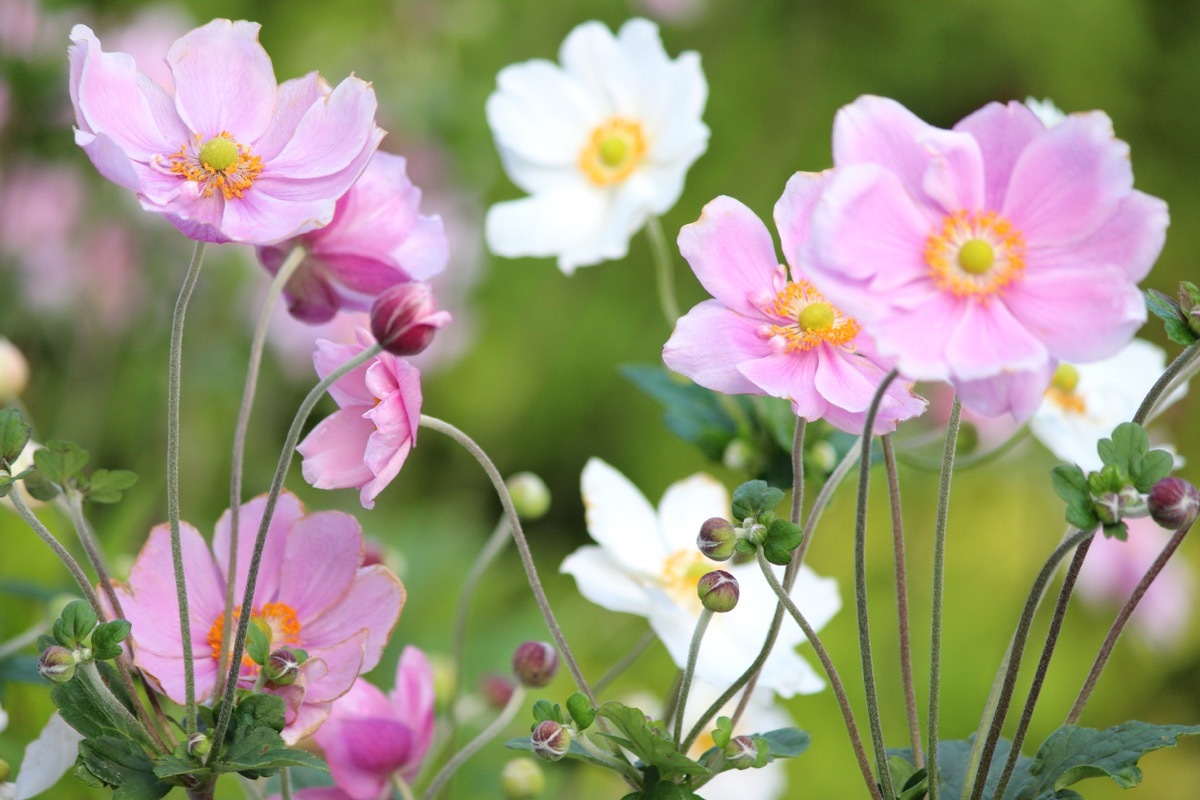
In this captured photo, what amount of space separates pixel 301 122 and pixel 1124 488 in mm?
409

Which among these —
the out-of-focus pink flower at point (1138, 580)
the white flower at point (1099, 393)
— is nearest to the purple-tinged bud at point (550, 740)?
the white flower at point (1099, 393)

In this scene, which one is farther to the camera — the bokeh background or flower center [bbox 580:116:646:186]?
the bokeh background

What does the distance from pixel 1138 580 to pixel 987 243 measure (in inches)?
52.2

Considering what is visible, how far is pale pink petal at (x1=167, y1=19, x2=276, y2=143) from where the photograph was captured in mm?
589

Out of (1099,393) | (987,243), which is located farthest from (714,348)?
(1099,393)

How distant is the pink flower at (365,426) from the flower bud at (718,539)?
14cm

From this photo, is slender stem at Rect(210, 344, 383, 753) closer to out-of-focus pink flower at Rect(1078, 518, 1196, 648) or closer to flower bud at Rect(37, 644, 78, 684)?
flower bud at Rect(37, 644, 78, 684)

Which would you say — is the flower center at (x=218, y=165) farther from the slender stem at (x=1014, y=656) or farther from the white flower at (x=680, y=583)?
the slender stem at (x=1014, y=656)

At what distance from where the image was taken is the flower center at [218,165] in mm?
579

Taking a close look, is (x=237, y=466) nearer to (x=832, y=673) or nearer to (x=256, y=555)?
(x=256, y=555)

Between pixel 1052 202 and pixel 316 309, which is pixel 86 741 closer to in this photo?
pixel 316 309

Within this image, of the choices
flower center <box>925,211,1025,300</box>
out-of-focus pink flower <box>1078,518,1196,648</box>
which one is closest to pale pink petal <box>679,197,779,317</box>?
flower center <box>925,211,1025,300</box>

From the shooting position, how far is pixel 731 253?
1.92ft

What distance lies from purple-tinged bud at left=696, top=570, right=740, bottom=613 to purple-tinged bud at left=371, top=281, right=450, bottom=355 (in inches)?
6.4
